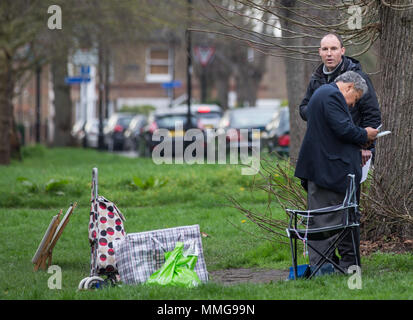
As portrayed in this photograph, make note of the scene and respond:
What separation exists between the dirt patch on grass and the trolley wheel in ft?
3.67

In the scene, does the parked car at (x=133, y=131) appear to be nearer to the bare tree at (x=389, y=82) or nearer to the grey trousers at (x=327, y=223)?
the bare tree at (x=389, y=82)

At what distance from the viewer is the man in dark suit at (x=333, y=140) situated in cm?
678

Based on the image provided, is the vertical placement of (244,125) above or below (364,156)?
below

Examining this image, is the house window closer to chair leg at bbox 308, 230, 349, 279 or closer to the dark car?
the dark car

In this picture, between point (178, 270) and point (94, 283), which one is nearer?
point (178, 270)

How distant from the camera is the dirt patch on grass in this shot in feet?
25.1

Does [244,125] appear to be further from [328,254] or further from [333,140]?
[328,254]

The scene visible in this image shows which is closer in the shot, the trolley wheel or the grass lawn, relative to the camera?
the grass lawn

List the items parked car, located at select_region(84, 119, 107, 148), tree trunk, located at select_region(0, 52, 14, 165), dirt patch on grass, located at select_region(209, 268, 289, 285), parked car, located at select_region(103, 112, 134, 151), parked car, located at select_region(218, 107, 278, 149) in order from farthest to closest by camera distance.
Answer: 1. parked car, located at select_region(84, 119, 107, 148)
2. parked car, located at select_region(103, 112, 134, 151)
3. tree trunk, located at select_region(0, 52, 14, 165)
4. parked car, located at select_region(218, 107, 278, 149)
5. dirt patch on grass, located at select_region(209, 268, 289, 285)

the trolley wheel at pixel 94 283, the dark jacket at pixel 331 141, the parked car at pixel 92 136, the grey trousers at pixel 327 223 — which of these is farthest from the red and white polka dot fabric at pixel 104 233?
the parked car at pixel 92 136

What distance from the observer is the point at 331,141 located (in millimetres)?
6871

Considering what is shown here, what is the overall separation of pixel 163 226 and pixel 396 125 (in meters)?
3.88

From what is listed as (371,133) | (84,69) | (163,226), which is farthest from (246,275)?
(84,69)

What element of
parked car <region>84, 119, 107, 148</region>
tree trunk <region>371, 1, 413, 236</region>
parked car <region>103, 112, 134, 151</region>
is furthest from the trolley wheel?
parked car <region>84, 119, 107, 148</region>
